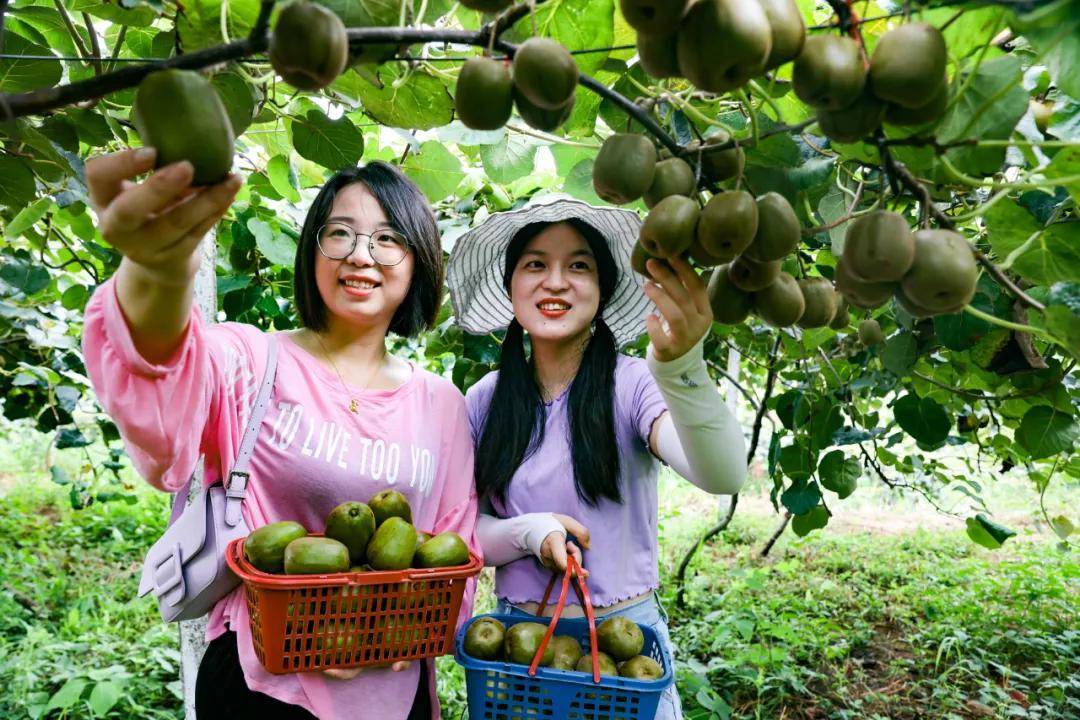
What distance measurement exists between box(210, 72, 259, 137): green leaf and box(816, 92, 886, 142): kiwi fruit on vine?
0.87 m

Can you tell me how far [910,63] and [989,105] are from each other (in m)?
0.16

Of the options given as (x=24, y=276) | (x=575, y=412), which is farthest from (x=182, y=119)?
(x=24, y=276)

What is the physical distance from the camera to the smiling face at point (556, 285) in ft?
6.56

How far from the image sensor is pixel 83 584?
5.42 m

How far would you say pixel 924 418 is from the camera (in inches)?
80.9

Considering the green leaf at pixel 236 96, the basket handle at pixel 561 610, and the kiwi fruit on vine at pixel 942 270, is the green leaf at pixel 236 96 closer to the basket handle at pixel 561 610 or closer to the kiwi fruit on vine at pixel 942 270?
the kiwi fruit on vine at pixel 942 270

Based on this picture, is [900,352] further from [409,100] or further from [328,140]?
[328,140]

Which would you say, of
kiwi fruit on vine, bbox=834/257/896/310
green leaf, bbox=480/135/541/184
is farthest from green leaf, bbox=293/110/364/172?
kiwi fruit on vine, bbox=834/257/896/310

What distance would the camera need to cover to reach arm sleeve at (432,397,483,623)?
1870mm

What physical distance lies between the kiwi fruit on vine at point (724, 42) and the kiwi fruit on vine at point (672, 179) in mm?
162

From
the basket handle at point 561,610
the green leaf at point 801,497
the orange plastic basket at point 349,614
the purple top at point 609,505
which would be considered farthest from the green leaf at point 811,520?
the orange plastic basket at point 349,614

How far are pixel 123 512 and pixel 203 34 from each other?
24.4 feet

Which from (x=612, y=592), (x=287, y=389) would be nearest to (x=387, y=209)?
(x=287, y=389)

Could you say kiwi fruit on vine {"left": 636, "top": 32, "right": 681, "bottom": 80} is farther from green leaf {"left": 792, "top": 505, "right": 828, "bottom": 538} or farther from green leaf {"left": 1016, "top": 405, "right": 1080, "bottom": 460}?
green leaf {"left": 792, "top": 505, "right": 828, "bottom": 538}
